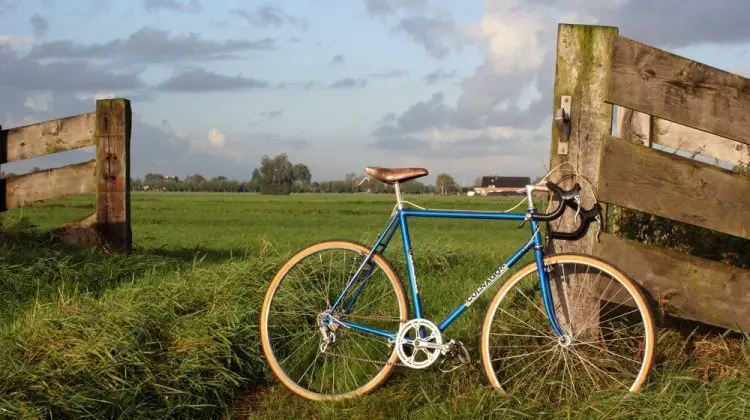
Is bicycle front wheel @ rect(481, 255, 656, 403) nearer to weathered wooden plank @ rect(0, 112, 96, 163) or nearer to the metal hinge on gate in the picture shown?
the metal hinge on gate

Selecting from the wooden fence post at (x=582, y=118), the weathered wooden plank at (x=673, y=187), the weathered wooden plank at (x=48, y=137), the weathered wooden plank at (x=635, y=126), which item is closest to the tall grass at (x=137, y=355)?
the wooden fence post at (x=582, y=118)

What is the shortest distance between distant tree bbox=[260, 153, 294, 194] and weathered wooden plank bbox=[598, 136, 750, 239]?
336 ft

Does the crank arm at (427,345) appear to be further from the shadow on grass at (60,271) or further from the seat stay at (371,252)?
the shadow on grass at (60,271)

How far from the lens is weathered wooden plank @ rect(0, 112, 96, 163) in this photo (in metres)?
10.4

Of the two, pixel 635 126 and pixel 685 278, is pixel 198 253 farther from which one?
pixel 685 278

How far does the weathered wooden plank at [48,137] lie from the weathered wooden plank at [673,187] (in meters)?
7.65

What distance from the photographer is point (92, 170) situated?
10375 mm

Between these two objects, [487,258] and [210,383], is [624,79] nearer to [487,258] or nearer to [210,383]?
[210,383]

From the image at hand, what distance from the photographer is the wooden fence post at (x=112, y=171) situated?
10.2 metres

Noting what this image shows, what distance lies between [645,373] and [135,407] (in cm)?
316

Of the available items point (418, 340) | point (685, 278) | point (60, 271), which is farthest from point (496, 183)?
point (418, 340)

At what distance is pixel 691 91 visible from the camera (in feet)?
16.7

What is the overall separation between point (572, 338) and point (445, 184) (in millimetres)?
119186

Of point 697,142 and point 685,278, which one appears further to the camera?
point 697,142
